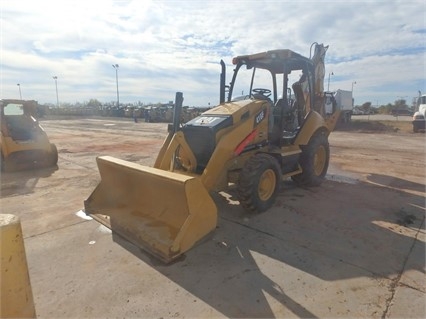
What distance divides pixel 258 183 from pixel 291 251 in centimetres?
121

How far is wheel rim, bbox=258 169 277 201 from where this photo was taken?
196 inches

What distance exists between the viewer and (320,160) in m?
7.21

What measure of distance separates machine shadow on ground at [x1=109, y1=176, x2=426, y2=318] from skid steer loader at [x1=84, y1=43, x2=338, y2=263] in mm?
299

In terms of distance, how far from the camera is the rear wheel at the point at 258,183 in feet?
15.1

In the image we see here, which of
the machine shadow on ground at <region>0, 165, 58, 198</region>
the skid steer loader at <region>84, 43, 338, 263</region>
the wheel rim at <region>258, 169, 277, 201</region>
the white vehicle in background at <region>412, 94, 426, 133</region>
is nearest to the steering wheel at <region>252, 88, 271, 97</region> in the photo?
the skid steer loader at <region>84, 43, 338, 263</region>

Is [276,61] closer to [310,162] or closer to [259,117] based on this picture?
A: [259,117]

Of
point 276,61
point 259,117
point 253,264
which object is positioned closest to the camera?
point 253,264

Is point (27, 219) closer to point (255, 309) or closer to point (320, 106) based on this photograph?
point (255, 309)

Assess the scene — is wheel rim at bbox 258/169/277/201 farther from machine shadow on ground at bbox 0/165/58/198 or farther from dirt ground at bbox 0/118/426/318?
machine shadow on ground at bbox 0/165/58/198

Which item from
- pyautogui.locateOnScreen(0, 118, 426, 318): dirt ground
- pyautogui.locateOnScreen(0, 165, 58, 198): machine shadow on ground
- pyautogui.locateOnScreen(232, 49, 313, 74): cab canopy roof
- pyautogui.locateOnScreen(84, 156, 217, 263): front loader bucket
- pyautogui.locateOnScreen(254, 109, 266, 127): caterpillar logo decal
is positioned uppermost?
pyautogui.locateOnScreen(232, 49, 313, 74): cab canopy roof

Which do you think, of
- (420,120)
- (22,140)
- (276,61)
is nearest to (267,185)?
(276,61)

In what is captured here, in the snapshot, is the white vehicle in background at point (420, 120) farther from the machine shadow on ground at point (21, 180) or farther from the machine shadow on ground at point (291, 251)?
the machine shadow on ground at point (21, 180)

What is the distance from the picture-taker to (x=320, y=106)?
7711mm

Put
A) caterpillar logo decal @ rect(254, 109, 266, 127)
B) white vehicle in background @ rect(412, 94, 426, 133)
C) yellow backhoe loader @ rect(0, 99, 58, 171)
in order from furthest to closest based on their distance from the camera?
1. white vehicle in background @ rect(412, 94, 426, 133)
2. yellow backhoe loader @ rect(0, 99, 58, 171)
3. caterpillar logo decal @ rect(254, 109, 266, 127)
